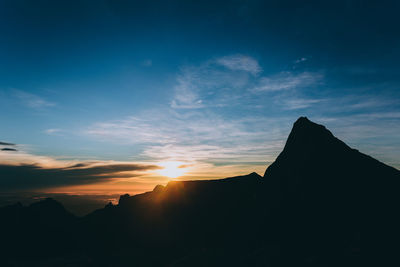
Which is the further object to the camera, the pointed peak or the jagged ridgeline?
the pointed peak

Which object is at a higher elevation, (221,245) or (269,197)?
(269,197)

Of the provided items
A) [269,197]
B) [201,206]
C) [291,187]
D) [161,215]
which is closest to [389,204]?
[291,187]

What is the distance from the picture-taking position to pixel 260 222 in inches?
2822

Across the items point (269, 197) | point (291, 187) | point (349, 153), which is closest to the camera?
point (349, 153)

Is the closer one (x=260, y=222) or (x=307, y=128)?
(x=260, y=222)

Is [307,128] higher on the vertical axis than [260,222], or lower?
higher

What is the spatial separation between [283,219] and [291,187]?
968 centimetres

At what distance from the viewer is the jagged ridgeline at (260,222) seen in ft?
166

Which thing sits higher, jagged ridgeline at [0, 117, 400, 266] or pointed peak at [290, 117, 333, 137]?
pointed peak at [290, 117, 333, 137]

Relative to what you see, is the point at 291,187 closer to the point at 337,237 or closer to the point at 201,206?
the point at 337,237

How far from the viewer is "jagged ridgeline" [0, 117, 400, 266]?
5069 cm

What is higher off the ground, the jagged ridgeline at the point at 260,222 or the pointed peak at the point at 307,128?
the pointed peak at the point at 307,128

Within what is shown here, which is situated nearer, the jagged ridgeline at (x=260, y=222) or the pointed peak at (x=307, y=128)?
the jagged ridgeline at (x=260, y=222)

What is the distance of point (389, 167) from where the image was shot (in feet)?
195
